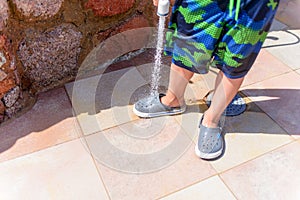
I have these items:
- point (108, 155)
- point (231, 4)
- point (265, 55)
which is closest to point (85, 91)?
point (108, 155)

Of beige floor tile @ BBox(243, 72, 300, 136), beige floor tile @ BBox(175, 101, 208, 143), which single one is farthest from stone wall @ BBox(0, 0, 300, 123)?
beige floor tile @ BBox(243, 72, 300, 136)

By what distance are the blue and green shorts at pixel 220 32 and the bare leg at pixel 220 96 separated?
0.13 ft

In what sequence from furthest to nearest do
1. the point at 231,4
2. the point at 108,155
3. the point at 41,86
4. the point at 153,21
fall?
the point at 153,21, the point at 41,86, the point at 108,155, the point at 231,4

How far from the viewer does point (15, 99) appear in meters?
1.47

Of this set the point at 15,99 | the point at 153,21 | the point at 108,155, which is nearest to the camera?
the point at 108,155

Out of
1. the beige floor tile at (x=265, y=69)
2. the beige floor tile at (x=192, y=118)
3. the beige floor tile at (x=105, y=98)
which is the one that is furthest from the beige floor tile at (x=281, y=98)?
the beige floor tile at (x=105, y=98)

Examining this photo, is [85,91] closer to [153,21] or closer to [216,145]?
[153,21]

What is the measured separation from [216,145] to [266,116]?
0.35m

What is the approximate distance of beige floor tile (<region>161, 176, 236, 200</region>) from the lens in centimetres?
119

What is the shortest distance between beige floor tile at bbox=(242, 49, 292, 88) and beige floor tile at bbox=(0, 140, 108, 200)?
0.96 metres

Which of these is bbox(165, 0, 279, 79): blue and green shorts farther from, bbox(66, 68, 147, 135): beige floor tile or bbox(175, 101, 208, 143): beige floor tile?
bbox(66, 68, 147, 135): beige floor tile

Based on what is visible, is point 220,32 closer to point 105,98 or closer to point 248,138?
point 248,138

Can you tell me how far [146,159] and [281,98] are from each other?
2.65ft

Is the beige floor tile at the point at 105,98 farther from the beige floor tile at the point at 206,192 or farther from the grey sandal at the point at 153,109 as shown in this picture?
the beige floor tile at the point at 206,192
